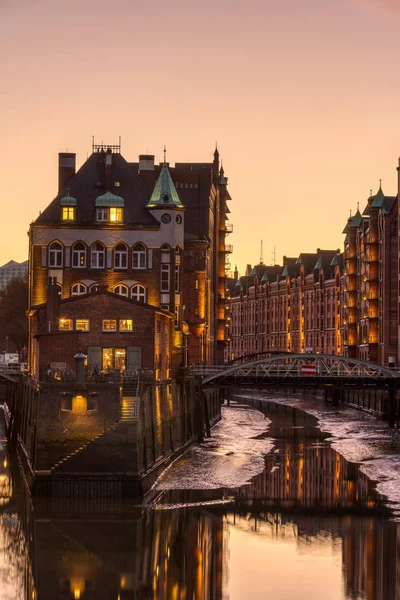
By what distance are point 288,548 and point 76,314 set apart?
2811cm

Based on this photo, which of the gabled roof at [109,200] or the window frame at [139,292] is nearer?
the window frame at [139,292]

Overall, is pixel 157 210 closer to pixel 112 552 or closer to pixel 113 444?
pixel 113 444

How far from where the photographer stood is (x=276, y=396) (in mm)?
184500

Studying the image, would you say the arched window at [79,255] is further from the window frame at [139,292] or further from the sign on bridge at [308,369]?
the sign on bridge at [308,369]

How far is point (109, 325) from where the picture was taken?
74625mm

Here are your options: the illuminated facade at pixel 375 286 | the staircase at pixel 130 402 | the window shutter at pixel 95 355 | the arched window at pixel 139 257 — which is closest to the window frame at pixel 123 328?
the window shutter at pixel 95 355

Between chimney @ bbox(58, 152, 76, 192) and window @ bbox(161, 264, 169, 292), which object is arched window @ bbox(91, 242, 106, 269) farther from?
chimney @ bbox(58, 152, 76, 192)

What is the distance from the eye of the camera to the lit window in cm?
7506

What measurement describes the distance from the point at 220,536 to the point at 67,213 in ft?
160

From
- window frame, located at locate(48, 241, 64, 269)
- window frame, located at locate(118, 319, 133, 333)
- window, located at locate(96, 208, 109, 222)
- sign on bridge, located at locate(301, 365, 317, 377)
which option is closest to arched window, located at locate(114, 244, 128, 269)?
window, located at locate(96, 208, 109, 222)

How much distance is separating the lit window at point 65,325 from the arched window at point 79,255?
70.2 feet

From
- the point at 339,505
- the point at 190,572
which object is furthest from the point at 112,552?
the point at 339,505

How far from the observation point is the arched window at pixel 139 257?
9638cm

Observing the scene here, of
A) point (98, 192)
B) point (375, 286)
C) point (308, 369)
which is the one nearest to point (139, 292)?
point (98, 192)
